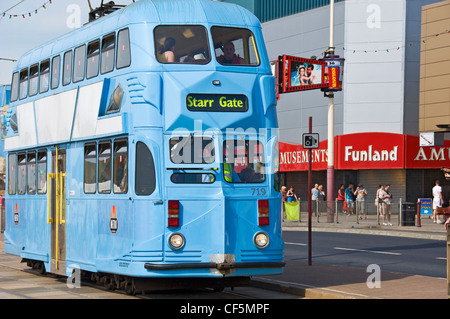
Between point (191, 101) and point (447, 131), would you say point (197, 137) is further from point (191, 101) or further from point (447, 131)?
point (447, 131)

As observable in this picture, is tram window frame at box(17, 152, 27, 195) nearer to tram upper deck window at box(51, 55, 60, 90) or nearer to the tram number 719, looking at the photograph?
tram upper deck window at box(51, 55, 60, 90)

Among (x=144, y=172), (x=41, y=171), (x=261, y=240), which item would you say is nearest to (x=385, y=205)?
(x=41, y=171)

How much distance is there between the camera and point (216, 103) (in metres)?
13.5

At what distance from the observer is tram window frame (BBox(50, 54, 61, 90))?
16.9 m

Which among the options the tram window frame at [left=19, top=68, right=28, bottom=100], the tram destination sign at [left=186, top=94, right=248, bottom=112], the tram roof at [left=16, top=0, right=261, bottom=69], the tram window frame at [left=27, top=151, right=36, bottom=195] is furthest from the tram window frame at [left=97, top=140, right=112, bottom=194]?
the tram window frame at [left=19, top=68, right=28, bottom=100]

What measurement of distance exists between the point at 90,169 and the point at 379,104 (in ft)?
125

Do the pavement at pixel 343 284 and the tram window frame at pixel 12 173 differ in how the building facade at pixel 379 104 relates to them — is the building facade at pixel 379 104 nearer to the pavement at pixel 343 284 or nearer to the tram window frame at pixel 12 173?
the pavement at pixel 343 284

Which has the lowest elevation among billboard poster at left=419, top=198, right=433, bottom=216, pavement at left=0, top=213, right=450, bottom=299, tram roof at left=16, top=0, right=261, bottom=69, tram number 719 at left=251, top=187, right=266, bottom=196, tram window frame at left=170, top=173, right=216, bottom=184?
pavement at left=0, top=213, right=450, bottom=299

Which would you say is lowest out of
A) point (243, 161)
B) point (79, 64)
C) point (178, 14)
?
point (243, 161)

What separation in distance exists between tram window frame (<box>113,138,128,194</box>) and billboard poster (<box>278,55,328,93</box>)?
27.9 m

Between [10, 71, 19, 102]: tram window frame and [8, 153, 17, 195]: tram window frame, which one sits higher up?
[10, 71, 19, 102]: tram window frame

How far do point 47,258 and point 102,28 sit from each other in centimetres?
496

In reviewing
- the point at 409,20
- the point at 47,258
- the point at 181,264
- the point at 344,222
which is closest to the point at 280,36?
the point at 409,20

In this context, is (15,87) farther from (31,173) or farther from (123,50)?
(123,50)
